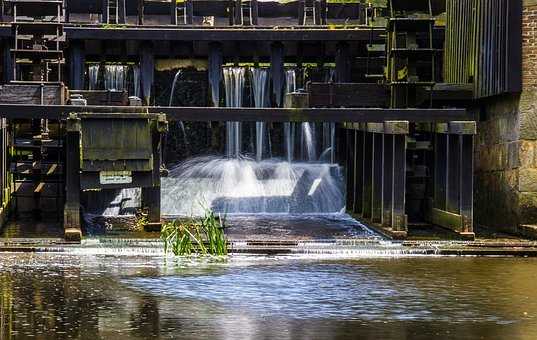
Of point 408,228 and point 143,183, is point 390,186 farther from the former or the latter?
point 143,183

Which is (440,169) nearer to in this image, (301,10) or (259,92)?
(259,92)

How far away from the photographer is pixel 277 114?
2028 cm

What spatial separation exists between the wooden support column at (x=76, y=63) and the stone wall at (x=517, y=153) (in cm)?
1082

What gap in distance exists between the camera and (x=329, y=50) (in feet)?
98.0

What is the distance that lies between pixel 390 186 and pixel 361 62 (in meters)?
8.63

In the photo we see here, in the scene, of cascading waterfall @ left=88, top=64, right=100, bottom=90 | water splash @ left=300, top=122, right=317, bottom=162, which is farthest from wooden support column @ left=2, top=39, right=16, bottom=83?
water splash @ left=300, top=122, right=317, bottom=162

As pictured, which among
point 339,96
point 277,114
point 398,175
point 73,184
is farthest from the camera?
point 339,96

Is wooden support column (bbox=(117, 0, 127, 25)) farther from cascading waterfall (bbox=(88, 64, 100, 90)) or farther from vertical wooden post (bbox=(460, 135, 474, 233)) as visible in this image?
vertical wooden post (bbox=(460, 135, 474, 233))

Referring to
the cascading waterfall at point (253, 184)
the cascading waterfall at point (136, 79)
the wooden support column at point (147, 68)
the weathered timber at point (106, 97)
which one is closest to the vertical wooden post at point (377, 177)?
the cascading waterfall at point (253, 184)

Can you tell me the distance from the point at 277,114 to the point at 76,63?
1012cm

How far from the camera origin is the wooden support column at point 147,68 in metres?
29.1

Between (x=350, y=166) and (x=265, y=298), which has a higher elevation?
(x=350, y=166)

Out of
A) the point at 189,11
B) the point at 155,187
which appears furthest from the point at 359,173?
the point at 189,11

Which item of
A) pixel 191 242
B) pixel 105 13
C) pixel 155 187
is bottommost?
pixel 191 242
